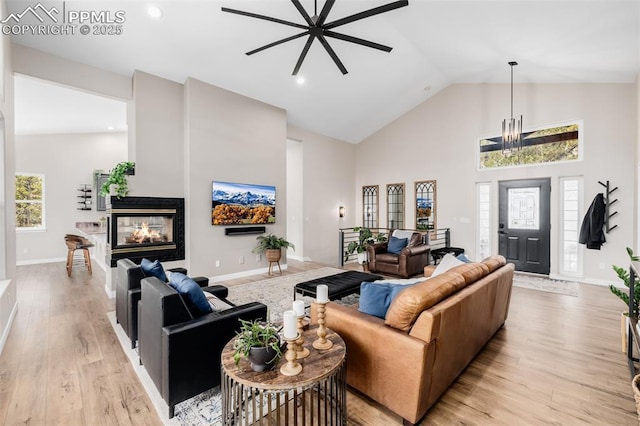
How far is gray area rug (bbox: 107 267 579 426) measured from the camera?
1891 mm

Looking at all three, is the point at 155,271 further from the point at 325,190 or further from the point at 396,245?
the point at 325,190

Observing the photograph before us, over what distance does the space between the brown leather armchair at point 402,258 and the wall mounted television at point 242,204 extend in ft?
7.76

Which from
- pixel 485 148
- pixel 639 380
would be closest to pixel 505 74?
pixel 485 148

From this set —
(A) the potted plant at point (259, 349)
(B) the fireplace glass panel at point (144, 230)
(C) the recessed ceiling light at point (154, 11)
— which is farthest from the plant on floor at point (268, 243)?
(A) the potted plant at point (259, 349)

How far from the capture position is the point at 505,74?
564 centimetres

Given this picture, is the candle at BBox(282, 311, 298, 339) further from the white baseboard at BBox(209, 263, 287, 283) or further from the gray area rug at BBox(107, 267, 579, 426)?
the white baseboard at BBox(209, 263, 287, 283)

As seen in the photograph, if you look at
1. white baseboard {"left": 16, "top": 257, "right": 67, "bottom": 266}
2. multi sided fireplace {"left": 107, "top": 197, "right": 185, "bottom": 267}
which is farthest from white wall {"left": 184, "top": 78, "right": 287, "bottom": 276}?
white baseboard {"left": 16, "top": 257, "right": 67, "bottom": 266}

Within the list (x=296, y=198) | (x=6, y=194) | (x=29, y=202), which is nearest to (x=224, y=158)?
(x=296, y=198)

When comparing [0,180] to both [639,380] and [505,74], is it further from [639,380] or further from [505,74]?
[505,74]

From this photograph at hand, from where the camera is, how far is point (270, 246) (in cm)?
587

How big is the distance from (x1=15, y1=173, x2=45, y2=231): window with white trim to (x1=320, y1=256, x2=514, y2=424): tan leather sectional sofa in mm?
8925

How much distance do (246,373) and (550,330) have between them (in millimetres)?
3546

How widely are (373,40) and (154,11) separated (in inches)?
133

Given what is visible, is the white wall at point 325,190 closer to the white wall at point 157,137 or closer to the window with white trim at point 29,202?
the white wall at point 157,137
